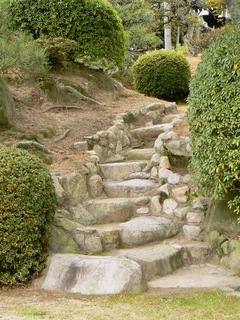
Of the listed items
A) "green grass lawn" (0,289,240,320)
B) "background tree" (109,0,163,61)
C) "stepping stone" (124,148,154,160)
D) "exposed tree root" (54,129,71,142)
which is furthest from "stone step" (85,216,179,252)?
"background tree" (109,0,163,61)

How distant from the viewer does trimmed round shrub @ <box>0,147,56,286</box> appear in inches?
233

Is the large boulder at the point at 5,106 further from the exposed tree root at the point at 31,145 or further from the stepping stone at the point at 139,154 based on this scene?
the stepping stone at the point at 139,154

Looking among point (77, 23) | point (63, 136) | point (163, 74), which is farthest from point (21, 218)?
point (163, 74)

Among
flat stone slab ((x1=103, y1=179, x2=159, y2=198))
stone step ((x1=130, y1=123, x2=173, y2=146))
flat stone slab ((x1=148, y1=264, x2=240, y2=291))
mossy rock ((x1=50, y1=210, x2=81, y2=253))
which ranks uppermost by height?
stone step ((x1=130, y1=123, x2=173, y2=146))

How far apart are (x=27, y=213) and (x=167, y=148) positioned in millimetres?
3177

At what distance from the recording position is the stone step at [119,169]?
8.67 m

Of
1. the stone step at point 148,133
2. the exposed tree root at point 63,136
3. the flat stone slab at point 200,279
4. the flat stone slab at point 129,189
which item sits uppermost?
the exposed tree root at point 63,136

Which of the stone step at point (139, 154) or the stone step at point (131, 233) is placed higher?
the stone step at point (139, 154)

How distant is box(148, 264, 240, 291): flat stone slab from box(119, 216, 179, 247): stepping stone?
64 centimetres

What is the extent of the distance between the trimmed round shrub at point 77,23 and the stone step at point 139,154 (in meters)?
3.49

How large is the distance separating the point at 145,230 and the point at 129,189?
1.08m

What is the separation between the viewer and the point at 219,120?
6.33 meters

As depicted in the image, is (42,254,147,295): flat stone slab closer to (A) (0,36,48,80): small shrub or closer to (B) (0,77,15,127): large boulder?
(B) (0,77,15,127): large boulder

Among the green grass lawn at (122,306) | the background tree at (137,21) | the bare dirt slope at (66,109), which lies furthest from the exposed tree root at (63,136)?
the background tree at (137,21)
